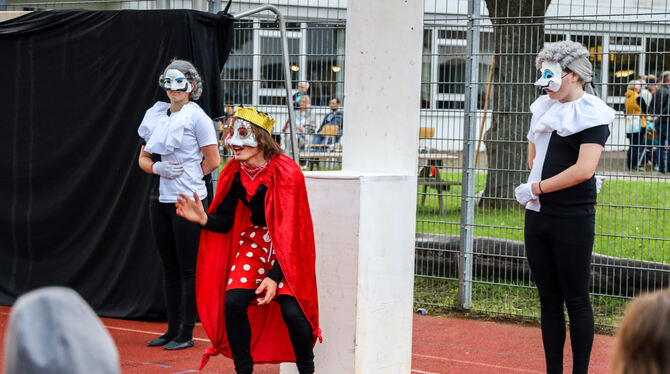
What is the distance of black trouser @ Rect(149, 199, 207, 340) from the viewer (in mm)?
6242

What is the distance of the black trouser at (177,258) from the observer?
6.24 metres

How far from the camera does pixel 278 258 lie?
484cm

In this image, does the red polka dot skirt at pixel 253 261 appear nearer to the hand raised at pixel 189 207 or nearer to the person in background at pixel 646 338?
the hand raised at pixel 189 207

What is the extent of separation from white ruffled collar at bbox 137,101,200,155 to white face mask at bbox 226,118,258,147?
1.13 metres

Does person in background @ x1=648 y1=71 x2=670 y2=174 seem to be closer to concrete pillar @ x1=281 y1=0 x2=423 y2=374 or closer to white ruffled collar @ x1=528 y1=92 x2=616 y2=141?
white ruffled collar @ x1=528 y1=92 x2=616 y2=141

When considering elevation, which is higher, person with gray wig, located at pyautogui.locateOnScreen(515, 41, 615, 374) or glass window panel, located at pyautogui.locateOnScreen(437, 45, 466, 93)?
glass window panel, located at pyautogui.locateOnScreen(437, 45, 466, 93)

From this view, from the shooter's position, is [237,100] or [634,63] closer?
[634,63]

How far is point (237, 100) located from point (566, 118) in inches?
165

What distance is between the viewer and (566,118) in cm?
474

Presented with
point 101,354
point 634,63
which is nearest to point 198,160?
point 634,63

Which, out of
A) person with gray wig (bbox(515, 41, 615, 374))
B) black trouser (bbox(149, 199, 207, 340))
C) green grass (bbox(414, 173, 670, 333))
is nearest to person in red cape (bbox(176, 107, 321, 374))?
black trouser (bbox(149, 199, 207, 340))

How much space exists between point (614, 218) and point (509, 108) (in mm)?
1292

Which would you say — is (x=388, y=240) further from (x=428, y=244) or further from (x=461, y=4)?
(x=461, y=4)

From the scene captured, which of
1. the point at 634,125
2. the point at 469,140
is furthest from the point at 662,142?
the point at 469,140
